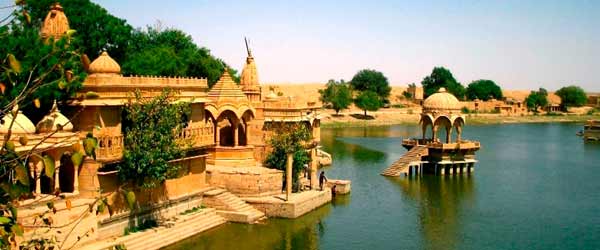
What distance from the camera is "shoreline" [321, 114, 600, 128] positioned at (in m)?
76.1

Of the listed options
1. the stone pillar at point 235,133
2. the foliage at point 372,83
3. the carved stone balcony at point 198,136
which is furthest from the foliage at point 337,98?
the carved stone balcony at point 198,136

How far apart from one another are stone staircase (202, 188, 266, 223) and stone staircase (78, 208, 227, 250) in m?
0.29

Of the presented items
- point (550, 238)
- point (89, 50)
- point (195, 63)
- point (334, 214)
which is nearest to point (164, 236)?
point (334, 214)

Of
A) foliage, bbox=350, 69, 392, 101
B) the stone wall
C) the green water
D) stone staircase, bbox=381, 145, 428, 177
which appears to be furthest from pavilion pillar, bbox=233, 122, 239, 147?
foliage, bbox=350, 69, 392, 101

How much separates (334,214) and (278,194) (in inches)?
85.4

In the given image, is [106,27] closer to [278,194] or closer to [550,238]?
[278,194]

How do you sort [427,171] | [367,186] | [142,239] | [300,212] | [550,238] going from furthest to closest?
1. [427,171]
2. [367,186]
3. [300,212]
4. [550,238]
5. [142,239]

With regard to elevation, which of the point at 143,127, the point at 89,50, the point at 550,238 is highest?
the point at 89,50

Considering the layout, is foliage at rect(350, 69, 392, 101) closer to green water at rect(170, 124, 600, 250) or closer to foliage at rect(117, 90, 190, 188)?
green water at rect(170, 124, 600, 250)

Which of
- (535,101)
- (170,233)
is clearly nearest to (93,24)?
(170,233)

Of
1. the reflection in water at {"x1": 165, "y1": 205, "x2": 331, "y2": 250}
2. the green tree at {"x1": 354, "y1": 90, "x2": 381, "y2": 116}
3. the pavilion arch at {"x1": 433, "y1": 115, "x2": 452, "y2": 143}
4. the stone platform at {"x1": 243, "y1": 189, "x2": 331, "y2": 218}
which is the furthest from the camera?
the green tree at {"x1": 354, "y1": 90, "x2": 381, "y2": 116}

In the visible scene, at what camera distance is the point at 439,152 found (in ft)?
118

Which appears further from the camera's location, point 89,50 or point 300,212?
point 89,50

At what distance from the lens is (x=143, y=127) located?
64.0ft
